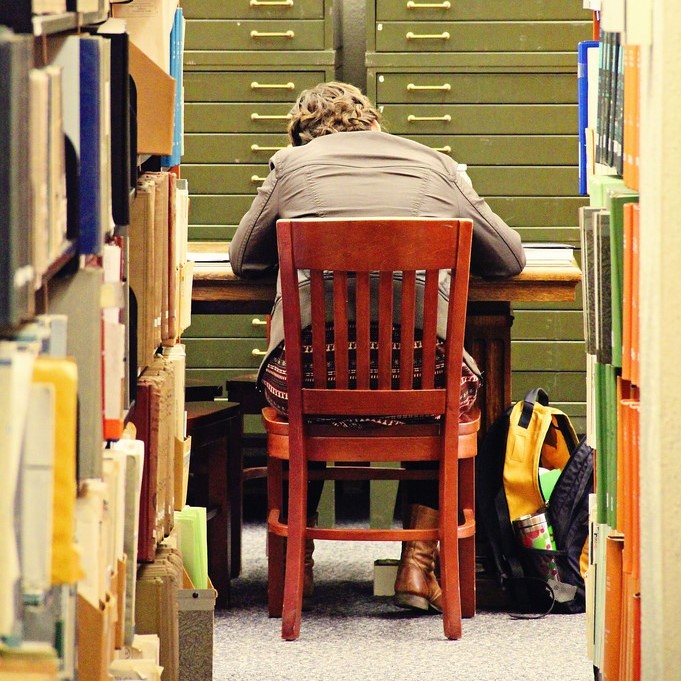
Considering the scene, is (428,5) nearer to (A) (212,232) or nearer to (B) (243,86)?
(B) (243,86)

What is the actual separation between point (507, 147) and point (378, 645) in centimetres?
201

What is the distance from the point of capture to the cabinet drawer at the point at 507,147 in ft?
13.9

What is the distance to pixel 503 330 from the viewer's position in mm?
3072

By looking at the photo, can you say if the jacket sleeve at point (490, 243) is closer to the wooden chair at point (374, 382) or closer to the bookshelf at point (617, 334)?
the wooden chair at point (374, 382)

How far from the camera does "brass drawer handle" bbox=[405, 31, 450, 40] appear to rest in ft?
13.6

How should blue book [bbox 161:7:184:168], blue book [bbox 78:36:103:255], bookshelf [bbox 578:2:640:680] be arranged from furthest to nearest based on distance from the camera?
blue book [bbox 161:7:184:168] < bookshelf [bbox 578:2:640:680] < blue book [bbox 78:36:103:255]

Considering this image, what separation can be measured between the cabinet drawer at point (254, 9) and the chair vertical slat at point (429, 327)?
1.76m

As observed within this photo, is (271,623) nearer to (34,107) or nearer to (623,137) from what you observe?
(623,137)

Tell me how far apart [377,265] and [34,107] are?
1.47 meters

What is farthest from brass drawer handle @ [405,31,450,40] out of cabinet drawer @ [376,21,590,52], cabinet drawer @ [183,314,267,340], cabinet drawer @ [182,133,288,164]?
cabinet drawer @ [183,314,267,340]

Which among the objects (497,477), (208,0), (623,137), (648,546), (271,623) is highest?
(208,0)

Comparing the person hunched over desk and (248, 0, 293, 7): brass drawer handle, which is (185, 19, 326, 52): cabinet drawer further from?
the person hunched over desk

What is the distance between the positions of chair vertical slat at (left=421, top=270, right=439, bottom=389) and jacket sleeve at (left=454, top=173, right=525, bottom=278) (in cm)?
23

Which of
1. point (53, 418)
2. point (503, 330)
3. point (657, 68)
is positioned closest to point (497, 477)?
point (503, 330)
